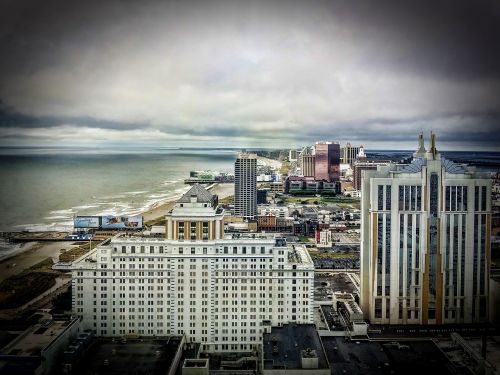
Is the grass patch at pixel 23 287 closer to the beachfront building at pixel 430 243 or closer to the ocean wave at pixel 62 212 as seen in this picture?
the ocean wave at pixel 62 212

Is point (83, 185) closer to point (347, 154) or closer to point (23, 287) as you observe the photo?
point (23, 287)

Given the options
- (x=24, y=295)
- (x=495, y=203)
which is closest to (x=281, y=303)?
(x=495, y=203)

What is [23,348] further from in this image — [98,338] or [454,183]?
[454,183]

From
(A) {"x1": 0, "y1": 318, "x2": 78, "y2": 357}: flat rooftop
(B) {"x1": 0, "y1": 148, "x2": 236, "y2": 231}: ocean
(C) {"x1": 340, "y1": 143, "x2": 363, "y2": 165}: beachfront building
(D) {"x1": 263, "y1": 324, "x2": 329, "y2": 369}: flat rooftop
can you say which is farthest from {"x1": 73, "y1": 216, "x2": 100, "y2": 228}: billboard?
(C) {"x1": 340, "y1": 143, "x2": 363, "y2": 165}: beachfront building

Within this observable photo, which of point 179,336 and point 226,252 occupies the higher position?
point 226,252

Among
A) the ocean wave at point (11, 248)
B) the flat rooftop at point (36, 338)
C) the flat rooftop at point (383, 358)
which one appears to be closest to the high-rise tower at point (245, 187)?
the ocean wave at point (11, 248)

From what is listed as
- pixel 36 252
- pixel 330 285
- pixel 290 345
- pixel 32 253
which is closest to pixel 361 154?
pixel 330 285
